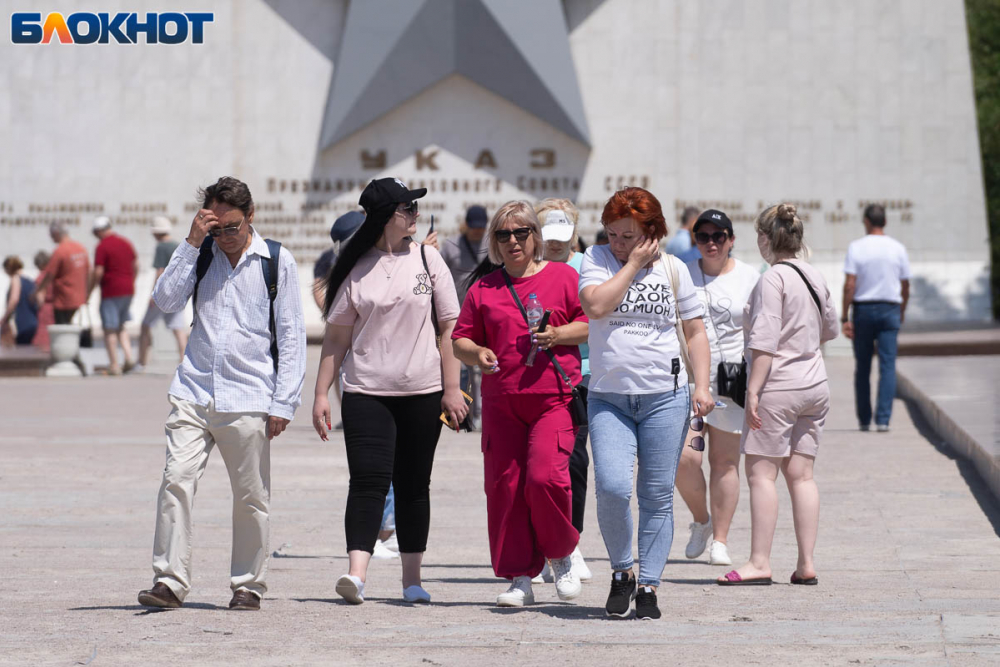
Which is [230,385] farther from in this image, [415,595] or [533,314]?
[533,314]

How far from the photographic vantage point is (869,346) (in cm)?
1265

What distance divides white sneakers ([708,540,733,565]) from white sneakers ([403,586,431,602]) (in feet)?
5.24

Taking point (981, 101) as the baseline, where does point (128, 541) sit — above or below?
below

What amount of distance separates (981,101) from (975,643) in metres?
31.8

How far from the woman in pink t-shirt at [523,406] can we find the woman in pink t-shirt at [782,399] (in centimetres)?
89

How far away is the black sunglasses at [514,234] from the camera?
5926 millimetres

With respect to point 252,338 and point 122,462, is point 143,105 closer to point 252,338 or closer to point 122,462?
point 122,462

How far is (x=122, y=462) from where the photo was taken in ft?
33.5

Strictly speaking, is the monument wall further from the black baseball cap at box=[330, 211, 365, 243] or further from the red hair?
the red hair

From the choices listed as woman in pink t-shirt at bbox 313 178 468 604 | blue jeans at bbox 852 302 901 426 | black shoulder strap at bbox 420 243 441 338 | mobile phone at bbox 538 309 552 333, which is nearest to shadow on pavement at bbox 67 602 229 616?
woman in pink t-shirt at bbox 313 178 468 604

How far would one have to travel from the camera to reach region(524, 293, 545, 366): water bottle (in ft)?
19.1

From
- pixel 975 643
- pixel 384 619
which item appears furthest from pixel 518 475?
pixel 975 643

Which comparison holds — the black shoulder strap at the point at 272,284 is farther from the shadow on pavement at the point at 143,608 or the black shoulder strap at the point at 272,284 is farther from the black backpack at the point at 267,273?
the shadow on pavement at the point at 143,608

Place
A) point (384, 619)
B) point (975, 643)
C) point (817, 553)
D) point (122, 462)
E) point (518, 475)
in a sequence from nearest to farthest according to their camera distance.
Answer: point (975, 643) → point (384, 619) → point (518, 475) → point (817, 553) → point (122, 462)
